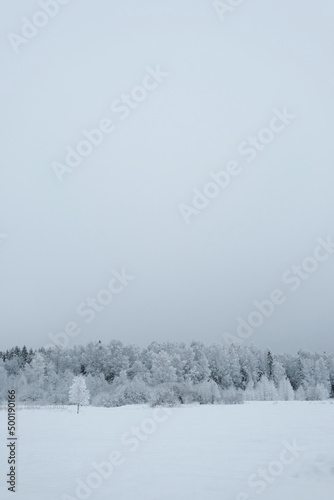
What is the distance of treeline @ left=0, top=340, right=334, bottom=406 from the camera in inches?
2822

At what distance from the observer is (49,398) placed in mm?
59281

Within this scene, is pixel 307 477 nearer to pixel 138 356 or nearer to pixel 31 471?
pixel 31 471

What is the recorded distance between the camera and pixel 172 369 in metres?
74.4

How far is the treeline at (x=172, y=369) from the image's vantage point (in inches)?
2822

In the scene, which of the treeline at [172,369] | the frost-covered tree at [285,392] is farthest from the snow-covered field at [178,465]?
the frost-covered tree at [285,392]

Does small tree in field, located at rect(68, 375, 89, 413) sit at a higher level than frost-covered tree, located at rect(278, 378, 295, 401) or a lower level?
higher

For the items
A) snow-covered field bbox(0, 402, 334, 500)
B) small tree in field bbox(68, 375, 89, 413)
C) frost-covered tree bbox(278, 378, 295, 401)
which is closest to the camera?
snow-covered field bbox(0, 402, 334, 500)

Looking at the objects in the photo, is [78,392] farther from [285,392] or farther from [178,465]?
[285,392]

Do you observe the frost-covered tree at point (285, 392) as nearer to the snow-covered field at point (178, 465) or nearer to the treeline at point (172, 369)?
the treeline at point (172, 369)

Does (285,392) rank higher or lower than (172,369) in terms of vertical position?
lower

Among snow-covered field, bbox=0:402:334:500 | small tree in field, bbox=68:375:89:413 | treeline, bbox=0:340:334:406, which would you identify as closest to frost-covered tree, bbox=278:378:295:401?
treeline, bbox=0:340:334:406

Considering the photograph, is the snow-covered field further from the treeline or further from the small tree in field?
the treeline

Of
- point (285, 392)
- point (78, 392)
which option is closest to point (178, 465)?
point (78, 392)

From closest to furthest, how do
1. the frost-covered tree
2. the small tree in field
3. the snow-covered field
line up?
1. the snow-covered field
2. the small tree in field
3. the frost-covered tree
